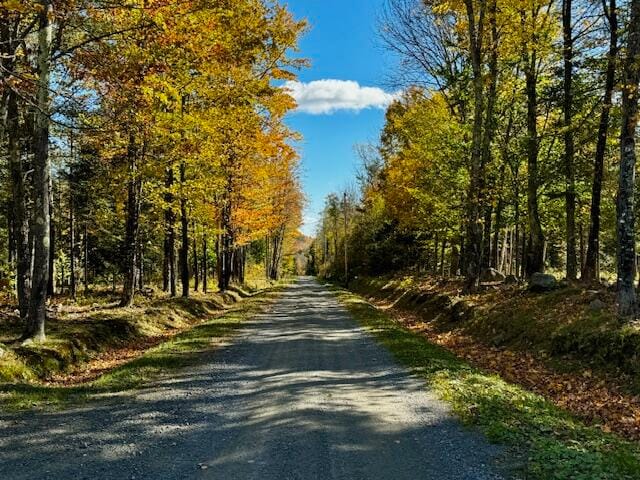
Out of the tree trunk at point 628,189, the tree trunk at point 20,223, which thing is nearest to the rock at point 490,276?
the tree trunk at point 628,189

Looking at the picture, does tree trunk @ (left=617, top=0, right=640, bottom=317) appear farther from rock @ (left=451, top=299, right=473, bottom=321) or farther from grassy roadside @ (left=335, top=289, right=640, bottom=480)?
rock @ (left=451, top=299, right=473, bottom=321)

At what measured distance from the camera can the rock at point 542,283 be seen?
14.9 m

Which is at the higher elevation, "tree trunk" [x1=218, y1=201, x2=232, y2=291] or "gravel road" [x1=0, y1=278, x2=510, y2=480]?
"tree trunk" [x1=218, y1=201, x2=232, y2=291]

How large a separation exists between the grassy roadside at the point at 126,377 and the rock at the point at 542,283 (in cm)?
911

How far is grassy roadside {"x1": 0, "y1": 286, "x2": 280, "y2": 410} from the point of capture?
7508mm

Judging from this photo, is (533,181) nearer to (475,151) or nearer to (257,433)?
(475,151)

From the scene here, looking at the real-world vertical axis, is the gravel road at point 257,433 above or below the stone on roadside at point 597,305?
below

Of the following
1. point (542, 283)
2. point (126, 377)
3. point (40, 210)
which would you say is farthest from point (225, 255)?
point (126, 377)

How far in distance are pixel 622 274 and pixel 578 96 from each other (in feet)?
29.1

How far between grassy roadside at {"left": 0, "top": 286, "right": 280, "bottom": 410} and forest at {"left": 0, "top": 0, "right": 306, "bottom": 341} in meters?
2.37

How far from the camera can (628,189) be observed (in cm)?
1026

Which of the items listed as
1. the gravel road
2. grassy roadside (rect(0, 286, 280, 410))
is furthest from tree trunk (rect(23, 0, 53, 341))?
the gravel road

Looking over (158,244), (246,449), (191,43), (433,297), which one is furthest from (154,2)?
(158,244)

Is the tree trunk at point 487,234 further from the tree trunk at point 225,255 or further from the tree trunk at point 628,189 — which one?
the tree trunk at point 225,255
